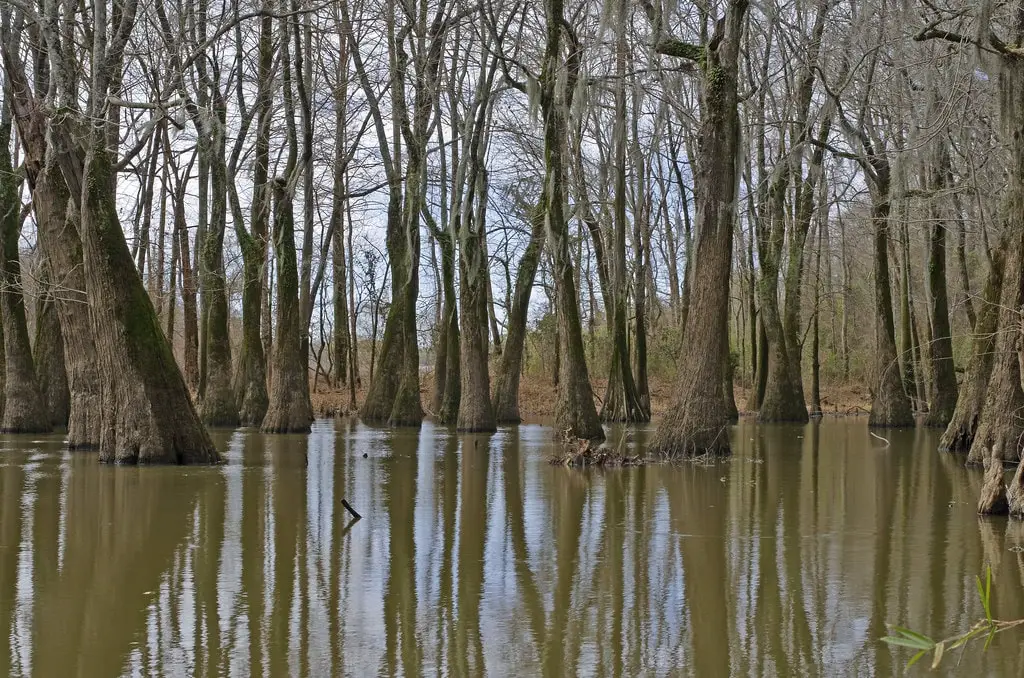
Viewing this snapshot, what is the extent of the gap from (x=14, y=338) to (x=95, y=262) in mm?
9567

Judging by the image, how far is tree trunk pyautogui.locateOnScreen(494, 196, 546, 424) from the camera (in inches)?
1059

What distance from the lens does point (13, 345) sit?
2402cm

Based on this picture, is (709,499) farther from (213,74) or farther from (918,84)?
(213,74)

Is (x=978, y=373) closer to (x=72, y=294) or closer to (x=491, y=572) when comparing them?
(x=491, y=572)

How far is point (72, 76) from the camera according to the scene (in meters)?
15.9

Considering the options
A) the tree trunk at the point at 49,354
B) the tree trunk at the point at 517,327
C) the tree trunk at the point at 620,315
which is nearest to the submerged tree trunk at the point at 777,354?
the tree trunk at the point at 620,315

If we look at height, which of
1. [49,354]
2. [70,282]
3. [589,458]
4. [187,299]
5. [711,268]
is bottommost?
[589,458]

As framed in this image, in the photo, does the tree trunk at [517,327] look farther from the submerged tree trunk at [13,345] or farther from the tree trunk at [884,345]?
the submerged tree trunk at [13,345]

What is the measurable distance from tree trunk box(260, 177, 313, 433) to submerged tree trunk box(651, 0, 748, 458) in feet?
33.0

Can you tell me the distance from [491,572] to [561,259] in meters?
13.6

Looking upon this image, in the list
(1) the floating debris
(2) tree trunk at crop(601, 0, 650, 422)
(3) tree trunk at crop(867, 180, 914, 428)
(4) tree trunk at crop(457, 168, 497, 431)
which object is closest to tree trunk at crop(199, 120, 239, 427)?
(4) tree trunk at crop(457, 168, 497, 431)

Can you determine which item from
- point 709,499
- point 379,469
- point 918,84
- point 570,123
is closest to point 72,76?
point 379,469

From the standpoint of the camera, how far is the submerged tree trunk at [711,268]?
16.9m

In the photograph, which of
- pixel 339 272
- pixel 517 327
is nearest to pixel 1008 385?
pixel 517 327
